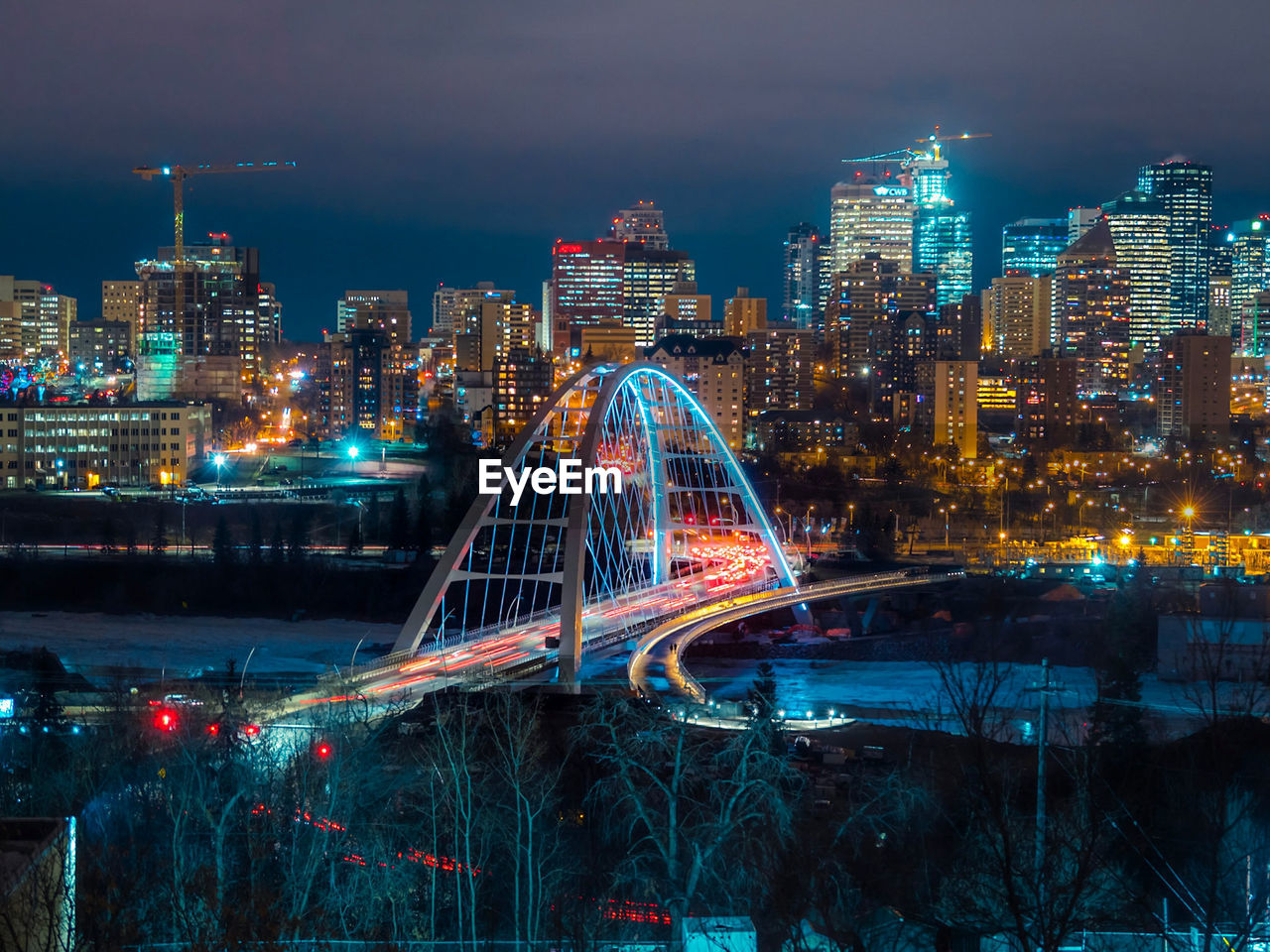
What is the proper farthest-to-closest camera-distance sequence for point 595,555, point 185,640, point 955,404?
1. point 955,404
2. point 595,555
3. point 185,640

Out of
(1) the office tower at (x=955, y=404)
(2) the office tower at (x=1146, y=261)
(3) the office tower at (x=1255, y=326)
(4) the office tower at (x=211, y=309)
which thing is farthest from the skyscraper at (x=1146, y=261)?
(4) the office tower at (x=211, y=309)

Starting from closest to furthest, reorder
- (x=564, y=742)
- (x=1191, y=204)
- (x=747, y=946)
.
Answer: (x=747, y=946), (x=564, y=742), (x=1191, y=204)

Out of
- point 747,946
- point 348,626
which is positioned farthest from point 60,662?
point 747,946

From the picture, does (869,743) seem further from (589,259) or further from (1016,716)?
(589,259)

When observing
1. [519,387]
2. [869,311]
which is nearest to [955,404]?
[519,387]

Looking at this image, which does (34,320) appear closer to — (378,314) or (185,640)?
(378,314)

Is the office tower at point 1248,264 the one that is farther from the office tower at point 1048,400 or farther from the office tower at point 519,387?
the office tower at point 519,387
